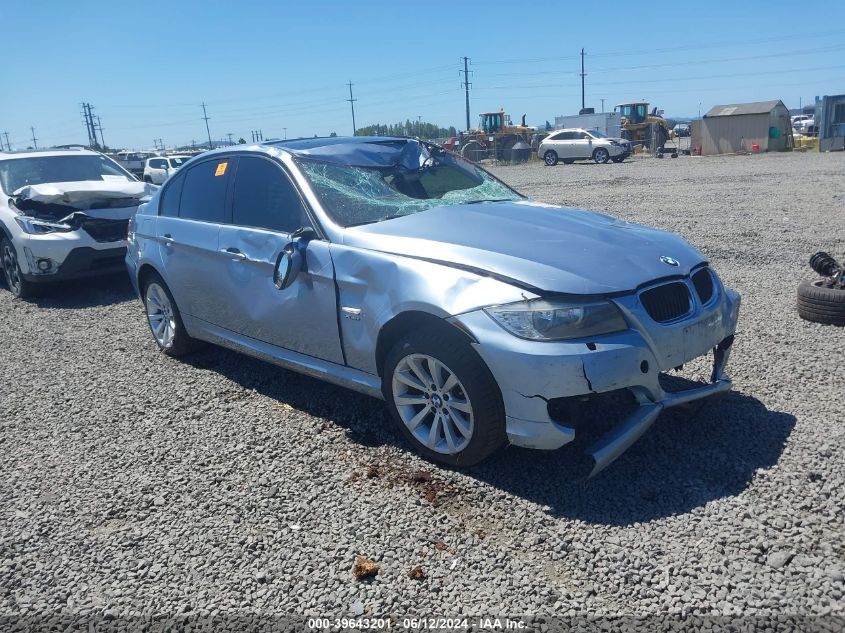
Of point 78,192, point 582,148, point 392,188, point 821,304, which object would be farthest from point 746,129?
point 392,188

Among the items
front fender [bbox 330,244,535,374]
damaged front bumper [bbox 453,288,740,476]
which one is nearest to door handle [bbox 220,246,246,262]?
front fender [bbox 330,244,535,374]

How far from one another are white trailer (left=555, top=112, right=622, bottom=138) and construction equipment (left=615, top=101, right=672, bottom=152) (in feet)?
2.14

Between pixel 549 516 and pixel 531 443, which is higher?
pixel 531 443

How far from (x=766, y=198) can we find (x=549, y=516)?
1320 cm

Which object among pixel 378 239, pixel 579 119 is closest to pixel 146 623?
pixel 378 239

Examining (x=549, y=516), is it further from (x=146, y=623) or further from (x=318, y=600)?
(x=146, y=623)

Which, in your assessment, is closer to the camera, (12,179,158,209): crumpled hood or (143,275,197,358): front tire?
(143,275,197,358): front tire

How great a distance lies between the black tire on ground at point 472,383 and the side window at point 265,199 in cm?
126

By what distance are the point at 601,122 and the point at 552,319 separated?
47459mm

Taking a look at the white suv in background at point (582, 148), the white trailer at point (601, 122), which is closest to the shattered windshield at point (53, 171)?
the white suv in background at point (582, 148)

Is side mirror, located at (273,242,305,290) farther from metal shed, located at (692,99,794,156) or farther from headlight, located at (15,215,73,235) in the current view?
metal shed, located at (692,99,794,156)

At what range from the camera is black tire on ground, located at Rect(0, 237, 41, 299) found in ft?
27.9

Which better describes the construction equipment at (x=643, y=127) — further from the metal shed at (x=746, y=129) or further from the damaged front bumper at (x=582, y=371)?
the damaged front bumper at (x=582, y=371)

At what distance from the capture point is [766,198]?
14.2m
